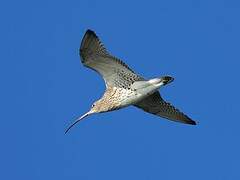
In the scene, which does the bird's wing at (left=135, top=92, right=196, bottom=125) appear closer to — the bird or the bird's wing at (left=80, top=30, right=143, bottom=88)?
the bird

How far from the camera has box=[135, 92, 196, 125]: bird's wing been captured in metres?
27.1

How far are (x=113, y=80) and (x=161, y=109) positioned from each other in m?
2.03

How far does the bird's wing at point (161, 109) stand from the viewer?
27.1 metres

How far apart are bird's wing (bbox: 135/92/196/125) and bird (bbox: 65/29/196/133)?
81 centimetres

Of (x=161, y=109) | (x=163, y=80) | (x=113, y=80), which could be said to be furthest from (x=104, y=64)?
(x=161, y=109)

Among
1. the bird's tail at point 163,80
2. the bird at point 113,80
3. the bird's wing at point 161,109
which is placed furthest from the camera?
the bird's wing at point 161,109

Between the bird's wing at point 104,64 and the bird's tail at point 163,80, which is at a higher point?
the bird's wing at point 104,64

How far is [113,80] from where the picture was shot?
1019 inches

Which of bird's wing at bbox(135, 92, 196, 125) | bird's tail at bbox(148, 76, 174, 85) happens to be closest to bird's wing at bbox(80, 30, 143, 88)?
bird's tail at bbox(148, 76, 174, 85)

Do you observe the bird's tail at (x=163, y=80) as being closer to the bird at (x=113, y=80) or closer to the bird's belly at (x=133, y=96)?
the bird at (x=113, y=80)

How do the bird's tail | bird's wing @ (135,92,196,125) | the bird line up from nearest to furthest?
the bird's tail < the bird < bird's wing @ (135,92,196,125)

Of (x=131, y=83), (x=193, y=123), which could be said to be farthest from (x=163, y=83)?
(x=193, y=123)

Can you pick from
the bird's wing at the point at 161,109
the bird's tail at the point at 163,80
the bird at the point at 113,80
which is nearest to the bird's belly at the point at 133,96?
the bird at the point at 113,80

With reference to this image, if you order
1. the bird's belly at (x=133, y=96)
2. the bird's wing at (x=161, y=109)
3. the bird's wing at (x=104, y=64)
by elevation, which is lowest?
the bird's belly at (x=133, y=96)
